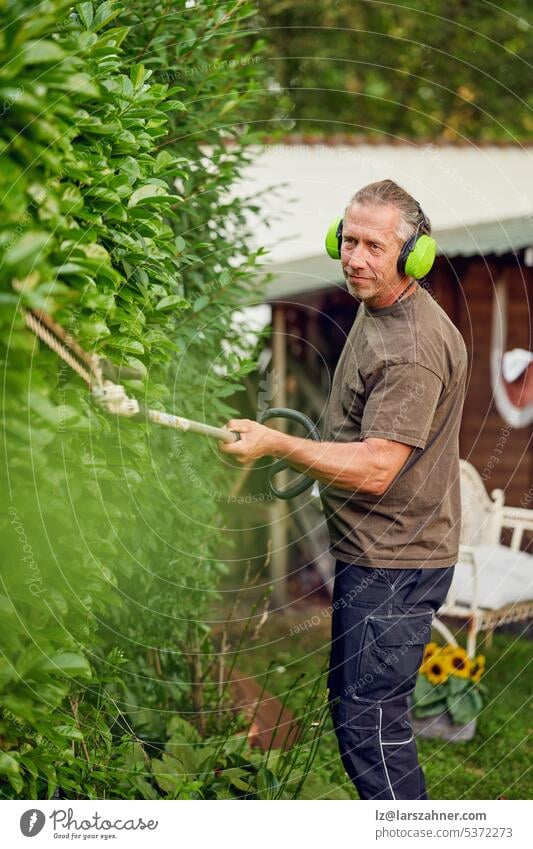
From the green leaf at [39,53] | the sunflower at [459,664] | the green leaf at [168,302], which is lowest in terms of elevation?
the sunflower at [459,664]

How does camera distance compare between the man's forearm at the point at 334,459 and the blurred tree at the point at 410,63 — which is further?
the blurred tree at the point at 410,63

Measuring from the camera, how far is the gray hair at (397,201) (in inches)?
119

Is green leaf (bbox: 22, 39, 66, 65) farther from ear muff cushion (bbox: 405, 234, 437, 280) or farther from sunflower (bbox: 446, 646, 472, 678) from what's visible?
sunflower (bbox: 446, 646, 472, 678)

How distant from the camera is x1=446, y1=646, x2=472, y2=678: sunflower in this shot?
16.1ft

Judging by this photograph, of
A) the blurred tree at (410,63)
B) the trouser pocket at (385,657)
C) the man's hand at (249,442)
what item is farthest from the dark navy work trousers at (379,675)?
the blurred tree at (410,63)

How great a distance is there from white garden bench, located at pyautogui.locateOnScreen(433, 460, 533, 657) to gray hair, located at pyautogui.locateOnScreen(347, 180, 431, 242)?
8.71ft

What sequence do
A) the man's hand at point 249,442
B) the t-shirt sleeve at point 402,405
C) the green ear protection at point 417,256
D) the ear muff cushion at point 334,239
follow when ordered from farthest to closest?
the ear muff cushion at point 334,239 < the green ear protection at point 417,256 < the t-shirt sleeve at point 402,405 < the man's hand at point 249,442

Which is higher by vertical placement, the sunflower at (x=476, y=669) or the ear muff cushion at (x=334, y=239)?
the ear muff cushion at (x=334, y=239)

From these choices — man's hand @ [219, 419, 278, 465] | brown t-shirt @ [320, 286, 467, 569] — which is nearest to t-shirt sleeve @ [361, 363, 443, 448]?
brown t-shirt @ [320, 286, 467, 569]

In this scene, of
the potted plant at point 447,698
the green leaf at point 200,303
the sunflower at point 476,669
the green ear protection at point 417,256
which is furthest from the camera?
the sunflower at point 476,669

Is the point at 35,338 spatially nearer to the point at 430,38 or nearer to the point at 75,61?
the point at 75,61

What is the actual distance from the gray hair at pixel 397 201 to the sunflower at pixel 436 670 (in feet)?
8.43
